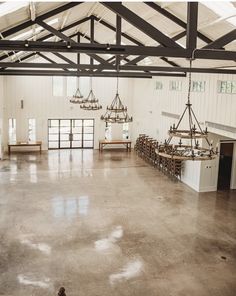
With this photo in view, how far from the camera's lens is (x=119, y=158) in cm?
1809

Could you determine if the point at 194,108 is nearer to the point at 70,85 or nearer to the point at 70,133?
the point at 70,85

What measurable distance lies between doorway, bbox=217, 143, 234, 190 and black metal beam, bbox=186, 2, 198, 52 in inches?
338

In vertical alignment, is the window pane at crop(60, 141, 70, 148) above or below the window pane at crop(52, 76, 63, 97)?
below

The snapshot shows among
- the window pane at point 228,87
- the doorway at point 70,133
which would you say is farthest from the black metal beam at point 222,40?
the doorway at point 70,133

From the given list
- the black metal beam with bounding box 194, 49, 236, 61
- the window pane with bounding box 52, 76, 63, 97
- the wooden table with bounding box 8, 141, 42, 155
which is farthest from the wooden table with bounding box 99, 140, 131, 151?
the black metal beam with bounding box 194, 49, 236, 61

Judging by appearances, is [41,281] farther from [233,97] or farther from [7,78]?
[7,78]

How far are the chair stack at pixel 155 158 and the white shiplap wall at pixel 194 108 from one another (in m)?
0.34

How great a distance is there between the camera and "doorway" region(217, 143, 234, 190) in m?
13.3

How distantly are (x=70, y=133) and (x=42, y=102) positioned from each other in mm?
2429

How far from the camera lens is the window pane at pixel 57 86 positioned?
19.2 meters

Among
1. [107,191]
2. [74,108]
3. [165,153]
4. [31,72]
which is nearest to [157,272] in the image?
[165,153]

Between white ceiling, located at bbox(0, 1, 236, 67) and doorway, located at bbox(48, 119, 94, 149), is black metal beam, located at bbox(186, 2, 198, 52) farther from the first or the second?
doorway, located at bbox(48, 119, 94, 149)

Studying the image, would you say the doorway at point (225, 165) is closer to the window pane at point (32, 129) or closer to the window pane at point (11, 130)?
the window pane at point (32, 129)

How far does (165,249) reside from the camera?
8.05m
